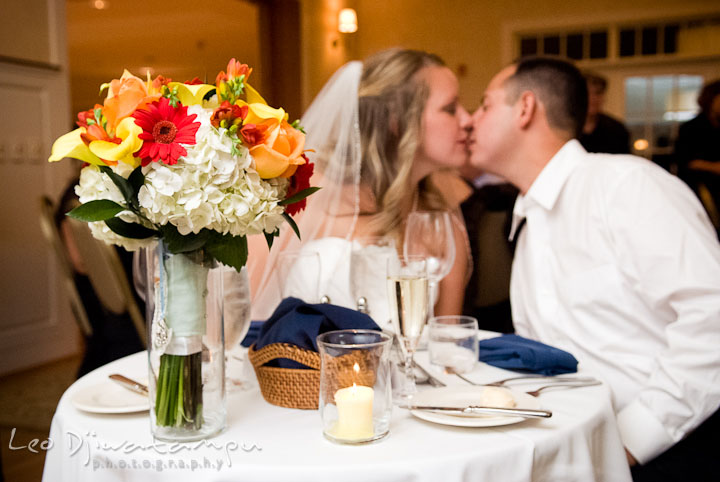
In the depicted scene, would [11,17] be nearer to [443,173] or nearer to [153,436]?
[443,173]

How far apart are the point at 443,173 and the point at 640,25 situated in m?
5.92

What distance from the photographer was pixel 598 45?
25.7 feet

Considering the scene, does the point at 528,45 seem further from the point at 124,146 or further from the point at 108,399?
the point at 124,146

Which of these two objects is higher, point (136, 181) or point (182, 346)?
point (136, 181)

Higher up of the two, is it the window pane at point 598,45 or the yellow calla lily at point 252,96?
the window pane at point 598,45

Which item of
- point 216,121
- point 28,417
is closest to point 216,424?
point 216,121

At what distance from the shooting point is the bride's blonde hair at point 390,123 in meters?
2.45

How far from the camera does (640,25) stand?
7676 mm

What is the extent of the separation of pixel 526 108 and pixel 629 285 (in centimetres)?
74

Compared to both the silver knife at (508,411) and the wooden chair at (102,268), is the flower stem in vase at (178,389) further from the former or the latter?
the wooden chair at (102,268)

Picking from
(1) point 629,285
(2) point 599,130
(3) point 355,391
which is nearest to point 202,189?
(3) point 355,391

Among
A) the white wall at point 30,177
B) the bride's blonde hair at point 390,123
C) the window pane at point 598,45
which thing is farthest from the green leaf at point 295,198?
the window pane at point 598,45

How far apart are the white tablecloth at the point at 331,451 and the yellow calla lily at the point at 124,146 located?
0.43 metres

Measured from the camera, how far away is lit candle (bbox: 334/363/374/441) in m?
1.02
